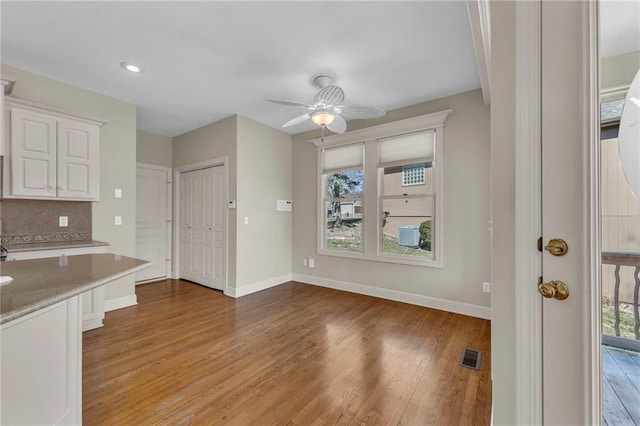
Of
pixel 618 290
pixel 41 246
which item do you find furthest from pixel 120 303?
pixel 618 290

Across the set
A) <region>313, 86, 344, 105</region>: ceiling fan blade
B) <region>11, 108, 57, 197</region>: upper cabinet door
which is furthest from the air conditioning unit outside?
<region>11, 108, 57, 197</region>: upper cabinet door

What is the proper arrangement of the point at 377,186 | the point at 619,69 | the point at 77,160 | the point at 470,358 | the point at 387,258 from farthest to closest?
1. the point at 377,186
2. the point at 387,258
3. the point at 77,160
4. the point at 470,358
5. the point at 619,69

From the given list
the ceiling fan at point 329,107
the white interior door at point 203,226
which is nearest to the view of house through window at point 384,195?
the ceiling fan at point 329,107

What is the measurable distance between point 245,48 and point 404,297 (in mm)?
3441

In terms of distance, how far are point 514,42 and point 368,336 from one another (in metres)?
2.48

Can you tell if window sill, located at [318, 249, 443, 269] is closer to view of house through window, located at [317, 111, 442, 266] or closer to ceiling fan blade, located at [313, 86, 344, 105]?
view of house through window, located at [317, 111, 442, 266]

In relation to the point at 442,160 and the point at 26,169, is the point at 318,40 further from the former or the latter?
the point at 26,169

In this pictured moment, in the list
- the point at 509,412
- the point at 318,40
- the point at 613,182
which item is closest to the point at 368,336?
the point at 509,412

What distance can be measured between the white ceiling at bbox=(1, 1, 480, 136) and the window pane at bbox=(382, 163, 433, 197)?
895 millimetres

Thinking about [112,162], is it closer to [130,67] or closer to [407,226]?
[130,67]

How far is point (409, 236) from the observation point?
362 cm

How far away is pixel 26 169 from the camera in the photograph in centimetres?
257

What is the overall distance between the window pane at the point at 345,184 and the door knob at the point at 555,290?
3181 millimetres

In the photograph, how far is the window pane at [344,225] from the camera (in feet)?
13.5
